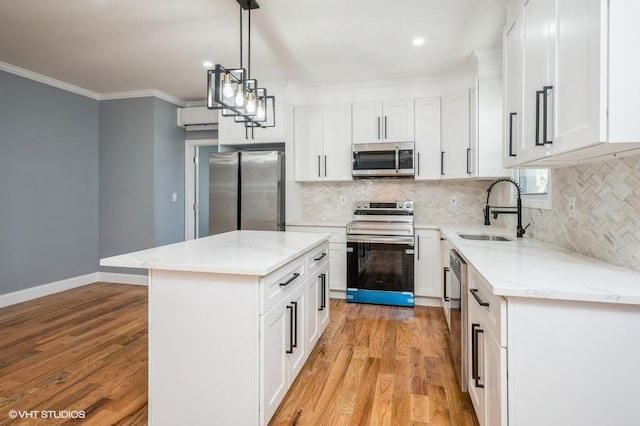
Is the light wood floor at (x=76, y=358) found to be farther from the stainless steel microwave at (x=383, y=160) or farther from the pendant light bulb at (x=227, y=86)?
the stainless steel microwave at (x=383, y=160)

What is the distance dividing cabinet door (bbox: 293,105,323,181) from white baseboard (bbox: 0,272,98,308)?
3153mm

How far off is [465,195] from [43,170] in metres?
5.03

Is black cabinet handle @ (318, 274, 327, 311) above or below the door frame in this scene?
below

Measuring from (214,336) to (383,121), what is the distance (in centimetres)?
313

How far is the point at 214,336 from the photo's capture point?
5.16 feet

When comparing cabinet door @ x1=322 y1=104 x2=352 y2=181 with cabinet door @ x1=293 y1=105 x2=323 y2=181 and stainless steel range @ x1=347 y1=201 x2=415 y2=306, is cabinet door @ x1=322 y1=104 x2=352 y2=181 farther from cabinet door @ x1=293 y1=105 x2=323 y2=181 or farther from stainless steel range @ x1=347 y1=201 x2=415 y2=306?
stainless steel range @ x1=347 y1=201 x2=415 y2=306

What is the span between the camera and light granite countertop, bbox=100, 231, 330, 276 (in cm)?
152

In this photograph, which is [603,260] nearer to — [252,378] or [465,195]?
[252,378]

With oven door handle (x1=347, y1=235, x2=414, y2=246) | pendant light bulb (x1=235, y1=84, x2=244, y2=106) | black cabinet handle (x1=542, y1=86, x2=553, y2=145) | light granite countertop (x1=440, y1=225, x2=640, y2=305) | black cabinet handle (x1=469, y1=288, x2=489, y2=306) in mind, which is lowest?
black cabinet handle (x1=469, y1=288, x2=489, y2=306)

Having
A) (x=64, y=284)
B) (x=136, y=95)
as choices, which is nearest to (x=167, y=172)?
(x=136, y=95)

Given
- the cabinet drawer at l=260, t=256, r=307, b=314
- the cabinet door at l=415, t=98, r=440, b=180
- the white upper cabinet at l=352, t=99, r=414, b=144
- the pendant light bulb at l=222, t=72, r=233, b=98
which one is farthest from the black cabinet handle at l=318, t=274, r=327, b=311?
the white upper cabinet at l=352, t=99, r=414, b=144

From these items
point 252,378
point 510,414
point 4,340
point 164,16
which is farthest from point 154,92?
point 510,414

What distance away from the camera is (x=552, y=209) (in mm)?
2254

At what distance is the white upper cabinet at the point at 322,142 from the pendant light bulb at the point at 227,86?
214cm
